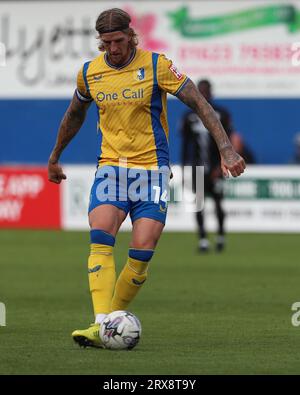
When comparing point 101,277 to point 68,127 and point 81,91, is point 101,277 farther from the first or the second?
point 81,91

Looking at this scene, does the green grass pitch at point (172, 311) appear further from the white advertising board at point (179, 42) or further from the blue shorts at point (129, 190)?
the white advertising board at point (179, 42)

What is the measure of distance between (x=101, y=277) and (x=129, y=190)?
0.69 m

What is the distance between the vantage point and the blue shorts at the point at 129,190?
8.98m

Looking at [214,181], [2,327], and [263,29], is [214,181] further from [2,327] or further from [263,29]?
[263,29]

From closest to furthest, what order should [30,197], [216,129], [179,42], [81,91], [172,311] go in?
[216,129], [81,91], [172,311], [30,197], [179,42]

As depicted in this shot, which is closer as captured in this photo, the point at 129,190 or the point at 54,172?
the point at 129,190

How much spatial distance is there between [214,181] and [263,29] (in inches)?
499

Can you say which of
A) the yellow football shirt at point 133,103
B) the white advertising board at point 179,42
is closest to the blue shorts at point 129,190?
the yellow football shirt at point 133,103

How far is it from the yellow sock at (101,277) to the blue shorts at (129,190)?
335 mm

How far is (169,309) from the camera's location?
11539 mm

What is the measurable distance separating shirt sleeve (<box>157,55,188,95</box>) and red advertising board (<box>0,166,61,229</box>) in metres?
15.0

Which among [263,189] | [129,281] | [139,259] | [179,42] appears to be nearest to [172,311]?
[129,281]

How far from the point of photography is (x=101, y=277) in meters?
8.79
